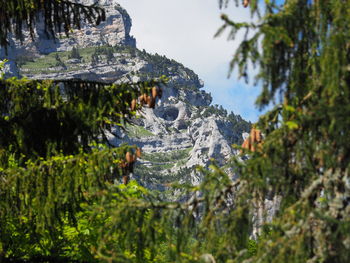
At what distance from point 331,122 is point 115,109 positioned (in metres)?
3.94

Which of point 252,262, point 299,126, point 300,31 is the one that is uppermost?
point 300,31

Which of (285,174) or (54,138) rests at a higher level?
(54,138)

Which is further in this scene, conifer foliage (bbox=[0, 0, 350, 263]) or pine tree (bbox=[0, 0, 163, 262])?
pine tree (bbox=[0, 0, 163, 262])

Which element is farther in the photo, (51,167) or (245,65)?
(51,167)

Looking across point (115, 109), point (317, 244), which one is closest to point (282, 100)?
point (317, 244)

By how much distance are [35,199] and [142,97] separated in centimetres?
200

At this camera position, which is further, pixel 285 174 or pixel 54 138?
pixel 54 138

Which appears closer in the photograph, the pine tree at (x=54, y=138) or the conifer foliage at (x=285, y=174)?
the conifer foliage at (x=285, y=174)

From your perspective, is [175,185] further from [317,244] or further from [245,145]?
[317,244]

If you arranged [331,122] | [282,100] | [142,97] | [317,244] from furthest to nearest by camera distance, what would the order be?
[142,97] → [282,100] → [317,244] → [331,122]

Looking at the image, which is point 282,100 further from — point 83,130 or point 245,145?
point 83,130

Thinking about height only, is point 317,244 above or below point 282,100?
below

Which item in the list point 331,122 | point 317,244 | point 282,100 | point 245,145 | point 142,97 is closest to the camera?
point 331,122

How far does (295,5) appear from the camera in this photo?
4023mm
